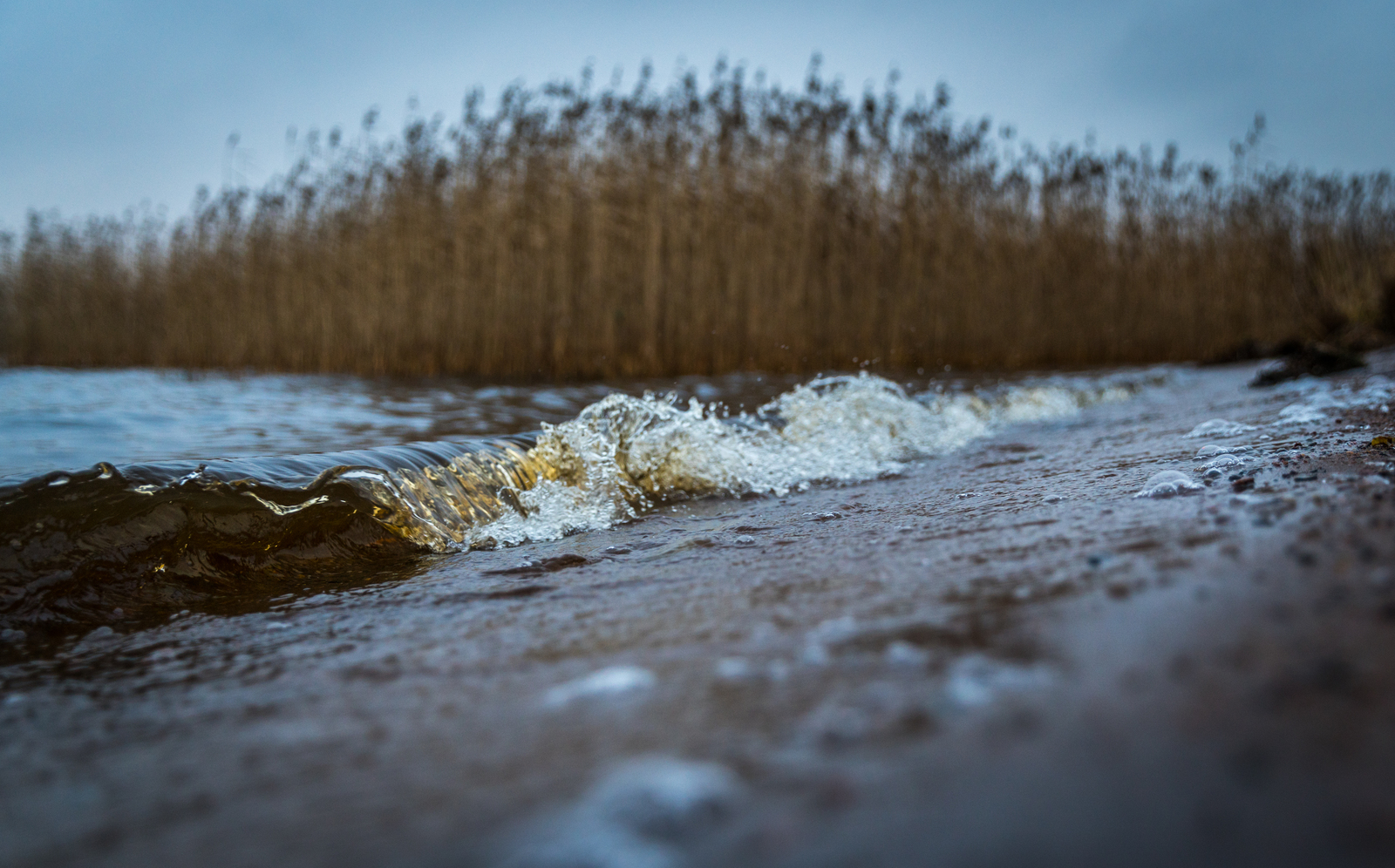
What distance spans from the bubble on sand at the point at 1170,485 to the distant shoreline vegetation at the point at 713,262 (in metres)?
5.27

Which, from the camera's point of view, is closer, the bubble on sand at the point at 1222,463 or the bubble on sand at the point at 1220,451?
the bubble on sand at the point at 1222,463

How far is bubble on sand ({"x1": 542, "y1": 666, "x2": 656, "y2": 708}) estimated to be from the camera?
0.90 meters

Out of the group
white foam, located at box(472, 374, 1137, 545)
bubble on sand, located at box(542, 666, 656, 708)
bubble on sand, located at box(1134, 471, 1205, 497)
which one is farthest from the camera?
white foam, located at box(472, 374, 1137, 545)

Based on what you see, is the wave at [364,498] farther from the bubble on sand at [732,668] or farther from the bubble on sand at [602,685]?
the bubble on sand at [732,668]

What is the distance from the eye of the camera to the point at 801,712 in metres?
0.78

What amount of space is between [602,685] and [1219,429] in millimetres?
2477

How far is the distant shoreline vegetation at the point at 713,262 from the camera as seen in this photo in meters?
6.96

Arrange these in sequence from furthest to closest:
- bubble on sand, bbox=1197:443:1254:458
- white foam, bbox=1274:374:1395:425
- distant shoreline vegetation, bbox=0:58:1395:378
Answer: distant shoreline vegetation, bbox=0:58:1395:378
white foam, bbox=1274:374:1395:425
bubble on sand, bbox=1197:443:1254:458

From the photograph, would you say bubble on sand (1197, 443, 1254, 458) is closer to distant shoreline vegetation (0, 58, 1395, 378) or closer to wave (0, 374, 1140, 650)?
wave (0, 374, 1140, 650)

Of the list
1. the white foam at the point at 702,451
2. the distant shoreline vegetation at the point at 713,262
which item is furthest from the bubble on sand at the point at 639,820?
the distant shoreline vegetation at the point at 713,262

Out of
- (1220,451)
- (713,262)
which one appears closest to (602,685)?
(1220,451)

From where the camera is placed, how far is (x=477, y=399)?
5285 mm

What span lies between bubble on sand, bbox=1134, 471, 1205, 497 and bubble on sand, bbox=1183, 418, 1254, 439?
2.99 feet

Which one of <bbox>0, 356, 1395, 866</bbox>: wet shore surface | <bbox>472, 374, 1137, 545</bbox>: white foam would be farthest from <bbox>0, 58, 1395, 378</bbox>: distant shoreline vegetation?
<bbox>0, 356, 1395, 866</bbox>: wet shore surface
